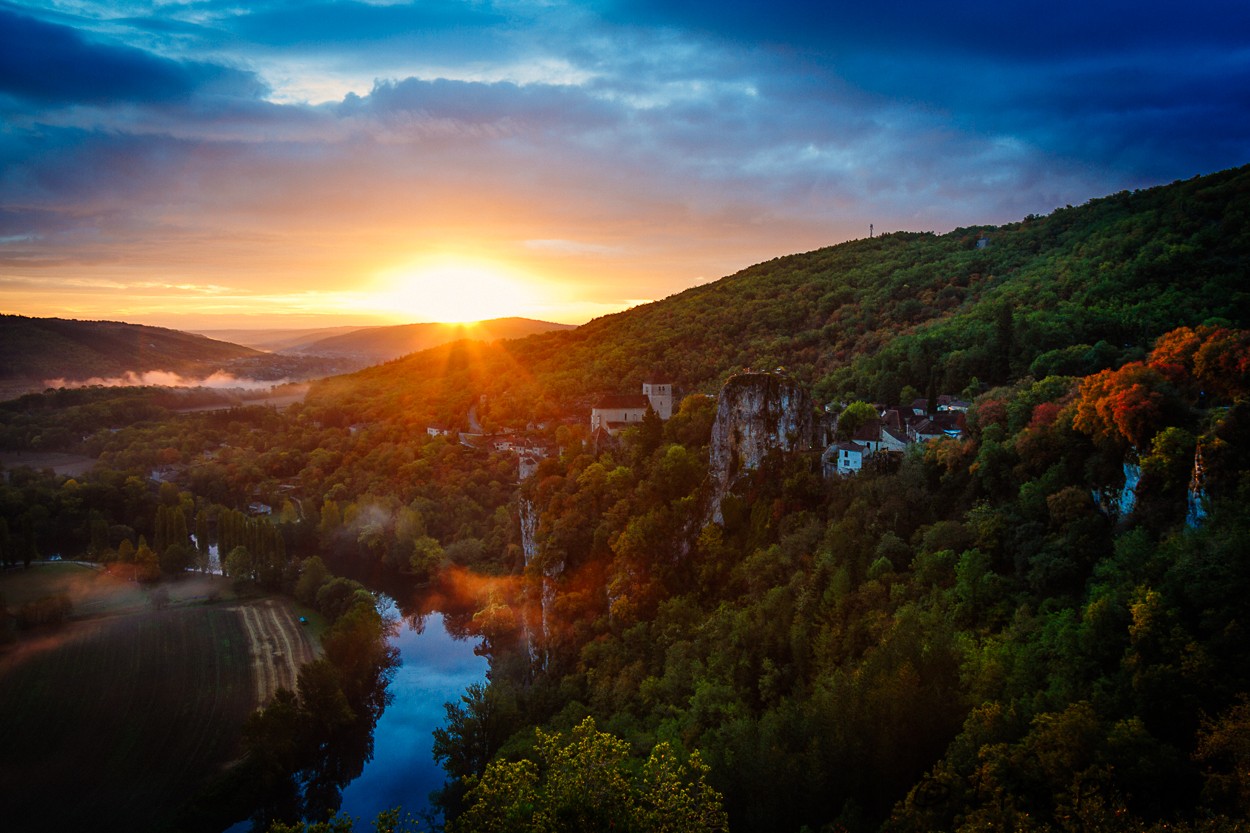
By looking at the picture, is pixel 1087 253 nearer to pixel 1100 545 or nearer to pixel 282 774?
pixel 1100 545

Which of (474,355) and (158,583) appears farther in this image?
(474,355)

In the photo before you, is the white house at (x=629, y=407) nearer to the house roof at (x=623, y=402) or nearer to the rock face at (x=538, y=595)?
the house roof at (x=623, y=402)

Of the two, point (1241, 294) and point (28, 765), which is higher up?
point (1241, 294)

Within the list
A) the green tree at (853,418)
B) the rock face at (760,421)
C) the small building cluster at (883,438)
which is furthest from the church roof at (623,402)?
the small building cluster at (883,438)

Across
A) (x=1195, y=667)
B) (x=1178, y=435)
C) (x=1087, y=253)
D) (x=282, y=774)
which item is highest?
(x=1087, y=253)

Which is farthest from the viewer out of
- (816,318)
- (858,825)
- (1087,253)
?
(816,318)

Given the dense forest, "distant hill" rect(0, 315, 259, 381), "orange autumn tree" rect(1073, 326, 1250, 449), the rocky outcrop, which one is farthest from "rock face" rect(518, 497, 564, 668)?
"distant hill" rect(0, 315, 259, 381)

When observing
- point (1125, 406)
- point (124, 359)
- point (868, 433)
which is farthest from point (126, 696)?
point (124, 359)

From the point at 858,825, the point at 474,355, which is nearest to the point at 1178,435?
the point at 858,825

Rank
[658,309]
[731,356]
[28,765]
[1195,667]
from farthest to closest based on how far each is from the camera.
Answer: [658,309] → [731,356] → [28,765] → [1195,667]
